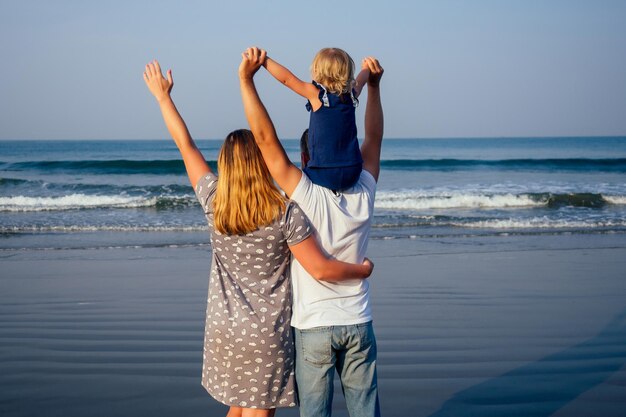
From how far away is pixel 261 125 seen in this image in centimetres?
243

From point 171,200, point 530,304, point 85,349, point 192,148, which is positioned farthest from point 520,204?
point 192,148

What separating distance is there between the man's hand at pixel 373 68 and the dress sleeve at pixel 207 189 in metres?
0.76

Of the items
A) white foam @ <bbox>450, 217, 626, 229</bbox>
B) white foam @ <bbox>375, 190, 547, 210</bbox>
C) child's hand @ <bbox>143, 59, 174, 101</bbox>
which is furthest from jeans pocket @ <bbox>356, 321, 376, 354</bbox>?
white foam @ <bbox>375, 190, 547, 210</bbox>

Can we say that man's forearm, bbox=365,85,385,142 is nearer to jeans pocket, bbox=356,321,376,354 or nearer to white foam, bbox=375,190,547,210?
jeans pocket, bbox=356,321,376,354

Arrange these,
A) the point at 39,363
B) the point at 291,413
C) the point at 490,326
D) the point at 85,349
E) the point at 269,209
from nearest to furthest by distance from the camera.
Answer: the point at 269,209 < the point at 291,413 < the point at 39,363 < the point at 85,349 < the point at 490,326

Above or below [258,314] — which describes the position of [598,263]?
below

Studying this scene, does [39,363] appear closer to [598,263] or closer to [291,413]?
[291,413]

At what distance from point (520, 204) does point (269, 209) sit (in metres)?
15.2

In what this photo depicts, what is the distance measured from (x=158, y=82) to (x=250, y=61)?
0.64 metres

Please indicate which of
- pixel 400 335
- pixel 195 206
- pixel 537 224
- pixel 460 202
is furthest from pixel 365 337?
pixel 460 202

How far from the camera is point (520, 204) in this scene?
16.8 m

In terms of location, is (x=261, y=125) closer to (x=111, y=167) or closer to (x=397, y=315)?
(x=397, y=315)

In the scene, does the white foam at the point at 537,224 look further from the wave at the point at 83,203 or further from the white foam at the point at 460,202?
the wave at the point at 83,203

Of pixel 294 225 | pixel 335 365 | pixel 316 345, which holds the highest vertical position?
pixel 294 225
